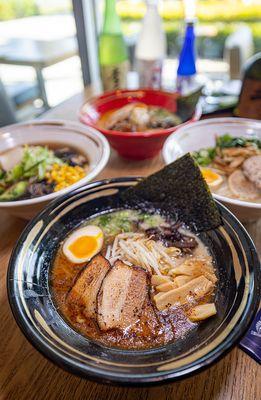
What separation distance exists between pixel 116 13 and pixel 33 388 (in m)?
2.46

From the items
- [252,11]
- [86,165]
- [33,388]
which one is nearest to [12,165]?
[86,165]

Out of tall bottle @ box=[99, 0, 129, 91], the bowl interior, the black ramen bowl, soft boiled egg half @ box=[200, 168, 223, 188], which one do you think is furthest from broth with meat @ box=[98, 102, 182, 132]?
the black ramen bowl

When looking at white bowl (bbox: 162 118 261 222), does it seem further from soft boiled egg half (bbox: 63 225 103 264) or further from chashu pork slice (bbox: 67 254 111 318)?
chashu pork slice (bbox: 67 254 111 318)

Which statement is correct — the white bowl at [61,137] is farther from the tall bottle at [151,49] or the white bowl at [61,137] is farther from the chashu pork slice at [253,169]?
the tall bottle at [151,49]

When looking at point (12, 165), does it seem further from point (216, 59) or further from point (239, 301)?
point (216, 59)

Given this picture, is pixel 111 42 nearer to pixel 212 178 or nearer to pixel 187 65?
pixel 187 65

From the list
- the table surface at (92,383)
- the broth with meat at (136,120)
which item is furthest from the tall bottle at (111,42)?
the table surface at (92,383)

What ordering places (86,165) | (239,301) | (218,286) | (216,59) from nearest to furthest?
(239,301)
(218,286)
(86,165)
(216,59)

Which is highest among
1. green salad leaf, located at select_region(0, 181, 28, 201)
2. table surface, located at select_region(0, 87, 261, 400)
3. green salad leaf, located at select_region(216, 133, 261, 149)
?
green salad leaf, located at select_region(216, 133, 261, 149)

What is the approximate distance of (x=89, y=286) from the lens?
0.91 meters

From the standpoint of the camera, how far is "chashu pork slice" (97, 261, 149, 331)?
822 millimetres

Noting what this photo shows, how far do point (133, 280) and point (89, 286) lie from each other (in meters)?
0.13

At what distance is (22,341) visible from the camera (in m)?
0.90

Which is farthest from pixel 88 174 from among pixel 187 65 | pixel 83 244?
pixel 187 65
